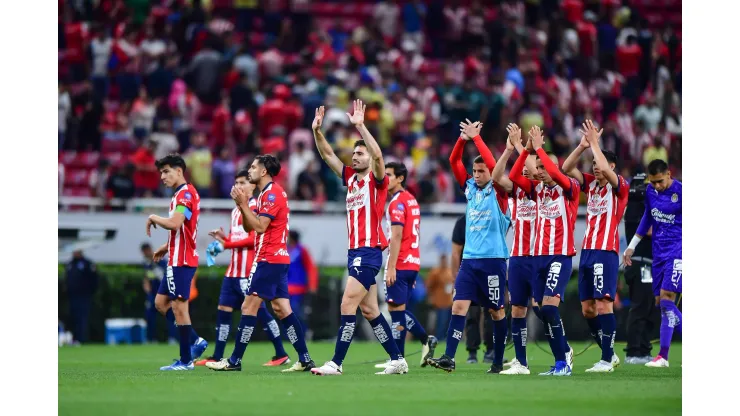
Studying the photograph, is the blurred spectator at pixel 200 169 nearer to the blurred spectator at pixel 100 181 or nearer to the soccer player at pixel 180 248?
the blurred spectator at pixel 100 181

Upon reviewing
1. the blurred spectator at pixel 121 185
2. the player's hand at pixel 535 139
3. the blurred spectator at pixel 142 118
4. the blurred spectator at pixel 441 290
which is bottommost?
the blurred spectator at pixel 441 290

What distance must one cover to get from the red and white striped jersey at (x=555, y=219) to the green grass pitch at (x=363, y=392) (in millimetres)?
1367

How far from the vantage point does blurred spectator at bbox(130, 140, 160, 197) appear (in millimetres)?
21547

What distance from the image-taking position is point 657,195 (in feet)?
45.0

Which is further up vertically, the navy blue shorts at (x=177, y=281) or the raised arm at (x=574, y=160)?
the raised arm at (x=574, y=160)

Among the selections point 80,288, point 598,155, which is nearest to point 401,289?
point 598,155

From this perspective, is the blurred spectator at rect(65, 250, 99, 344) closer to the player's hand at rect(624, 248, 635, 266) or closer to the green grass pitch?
the green grass pitch

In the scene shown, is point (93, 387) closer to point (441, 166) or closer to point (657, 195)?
point (657, 195)

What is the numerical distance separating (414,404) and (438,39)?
67.9ft

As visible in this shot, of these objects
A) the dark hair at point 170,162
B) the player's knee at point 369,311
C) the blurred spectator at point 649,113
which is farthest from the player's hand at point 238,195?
the blurred spectator at point 649,113

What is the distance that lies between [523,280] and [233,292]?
394 centimetres

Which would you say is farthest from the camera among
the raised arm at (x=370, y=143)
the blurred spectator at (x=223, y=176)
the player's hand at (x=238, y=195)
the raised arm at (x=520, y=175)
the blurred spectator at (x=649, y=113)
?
the blurred spectator at (x=649, y=113)

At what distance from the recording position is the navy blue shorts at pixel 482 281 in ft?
40.3
